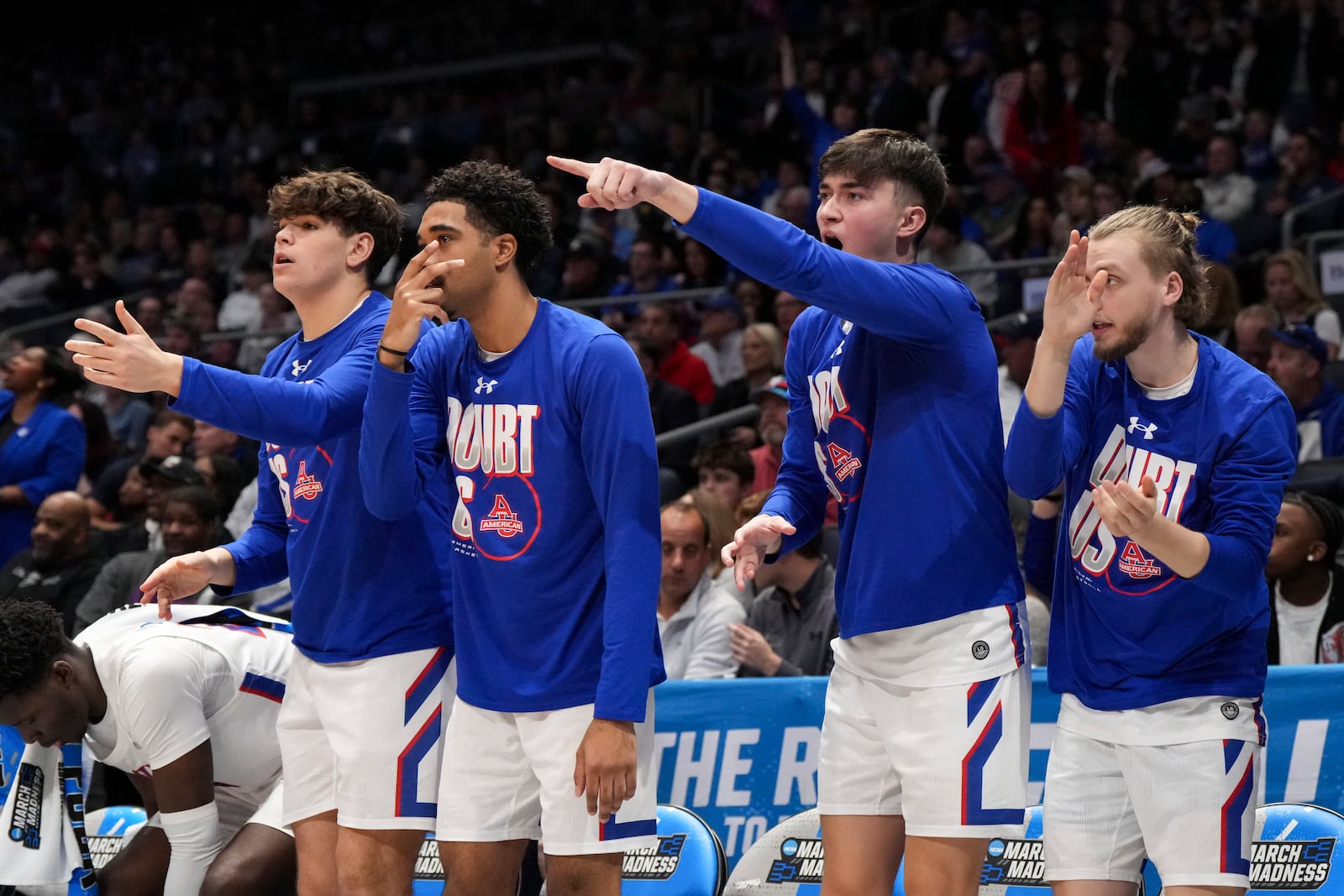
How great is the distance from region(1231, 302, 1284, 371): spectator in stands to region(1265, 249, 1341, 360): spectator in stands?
60cm

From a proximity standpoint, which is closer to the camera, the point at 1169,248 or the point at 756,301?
the point at 1169,248

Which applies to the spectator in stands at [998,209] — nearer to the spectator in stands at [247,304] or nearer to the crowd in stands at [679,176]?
the crowd in stands at [679,176]

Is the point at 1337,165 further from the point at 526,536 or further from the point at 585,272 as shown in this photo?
the point at 526,536

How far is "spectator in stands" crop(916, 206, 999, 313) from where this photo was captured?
31.8ft

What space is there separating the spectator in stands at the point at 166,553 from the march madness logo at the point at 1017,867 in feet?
10.7

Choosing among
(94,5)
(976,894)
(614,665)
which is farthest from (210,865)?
(94,5)

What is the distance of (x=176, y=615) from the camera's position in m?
4.50

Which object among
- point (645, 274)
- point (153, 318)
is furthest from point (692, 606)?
point (153, 318)

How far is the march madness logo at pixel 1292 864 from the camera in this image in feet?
13.4

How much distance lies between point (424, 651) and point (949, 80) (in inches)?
373

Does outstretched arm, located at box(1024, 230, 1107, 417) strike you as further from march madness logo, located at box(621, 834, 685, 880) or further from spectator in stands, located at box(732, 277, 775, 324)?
spectator in stands, located at box(732, 277, 775, 324)

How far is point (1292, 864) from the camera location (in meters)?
4.12

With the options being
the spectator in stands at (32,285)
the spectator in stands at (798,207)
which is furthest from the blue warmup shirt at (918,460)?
the spectator in stands at (32,285)

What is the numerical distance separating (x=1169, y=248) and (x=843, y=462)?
80 cm
